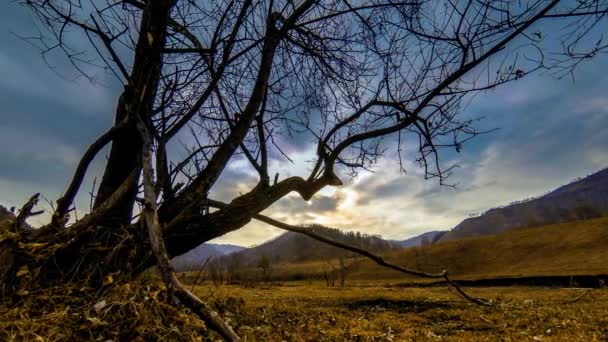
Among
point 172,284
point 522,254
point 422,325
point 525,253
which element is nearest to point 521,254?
point 522,254

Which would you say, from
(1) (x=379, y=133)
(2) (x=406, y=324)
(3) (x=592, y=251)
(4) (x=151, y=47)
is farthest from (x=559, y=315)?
(3) (x=592, y=251)

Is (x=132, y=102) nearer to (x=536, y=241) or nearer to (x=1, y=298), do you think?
(x=1, y=298)

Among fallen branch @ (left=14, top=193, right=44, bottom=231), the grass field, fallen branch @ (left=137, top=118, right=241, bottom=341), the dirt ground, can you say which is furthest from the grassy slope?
fallen branch @ (left=14, top=193, right=44, bottom=231)

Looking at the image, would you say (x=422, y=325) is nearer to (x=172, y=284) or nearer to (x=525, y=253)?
(x=172, y=284)

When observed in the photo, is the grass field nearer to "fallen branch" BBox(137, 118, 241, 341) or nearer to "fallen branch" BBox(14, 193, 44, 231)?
"fallen branch" BBox(137, 118, 241, 341)

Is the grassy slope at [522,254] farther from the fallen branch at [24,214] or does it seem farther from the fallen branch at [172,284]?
the fallen branch at [24,214]

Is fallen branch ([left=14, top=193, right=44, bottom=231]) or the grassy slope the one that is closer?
fallen branch ([left=14, top=193, right=44, bottom=231])

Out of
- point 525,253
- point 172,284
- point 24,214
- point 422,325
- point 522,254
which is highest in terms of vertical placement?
point 525,253

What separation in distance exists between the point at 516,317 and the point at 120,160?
5.12m

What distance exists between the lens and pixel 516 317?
174 inches

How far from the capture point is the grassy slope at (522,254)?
114ft

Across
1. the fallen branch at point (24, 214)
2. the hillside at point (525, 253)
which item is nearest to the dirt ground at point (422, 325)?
the fallen branch at point (24, 214)

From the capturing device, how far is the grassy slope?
34.9m

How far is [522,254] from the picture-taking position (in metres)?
45.8
